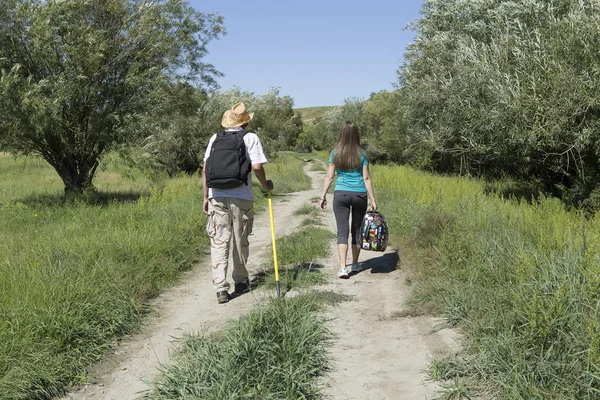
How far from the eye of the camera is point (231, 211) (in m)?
5.98

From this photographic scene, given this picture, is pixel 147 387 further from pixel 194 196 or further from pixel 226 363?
pixel 194 196

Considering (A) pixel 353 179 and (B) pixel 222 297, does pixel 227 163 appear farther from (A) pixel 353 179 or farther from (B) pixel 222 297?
(A) pixel 353 179

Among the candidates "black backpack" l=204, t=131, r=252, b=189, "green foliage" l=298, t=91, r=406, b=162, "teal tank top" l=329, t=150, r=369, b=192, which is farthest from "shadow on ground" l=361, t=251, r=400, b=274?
"green foliage" l=298, t=91, r=406, b=162

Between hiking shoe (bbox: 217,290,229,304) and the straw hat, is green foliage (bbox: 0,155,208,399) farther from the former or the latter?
the straw hat

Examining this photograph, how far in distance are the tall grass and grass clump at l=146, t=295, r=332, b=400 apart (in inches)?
39.2

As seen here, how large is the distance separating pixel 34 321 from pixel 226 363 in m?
1.85

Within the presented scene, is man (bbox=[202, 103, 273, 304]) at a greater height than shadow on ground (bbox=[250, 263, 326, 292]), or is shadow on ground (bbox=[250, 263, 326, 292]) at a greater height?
man (bbox=[202, 103, 273, 304])

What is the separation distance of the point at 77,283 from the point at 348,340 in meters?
2.73

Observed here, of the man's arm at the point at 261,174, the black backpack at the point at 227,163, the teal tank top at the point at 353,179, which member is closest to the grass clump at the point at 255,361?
the black backpack at the point at 227,163

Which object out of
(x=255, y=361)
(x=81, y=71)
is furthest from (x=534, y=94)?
(x=81, y=71)

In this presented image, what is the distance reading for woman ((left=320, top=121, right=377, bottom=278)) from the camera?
6680mm

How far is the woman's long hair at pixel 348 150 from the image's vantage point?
6664 mm

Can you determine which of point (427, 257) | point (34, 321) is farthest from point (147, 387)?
point (427, 257)

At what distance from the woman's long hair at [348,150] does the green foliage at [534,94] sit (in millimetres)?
6002
